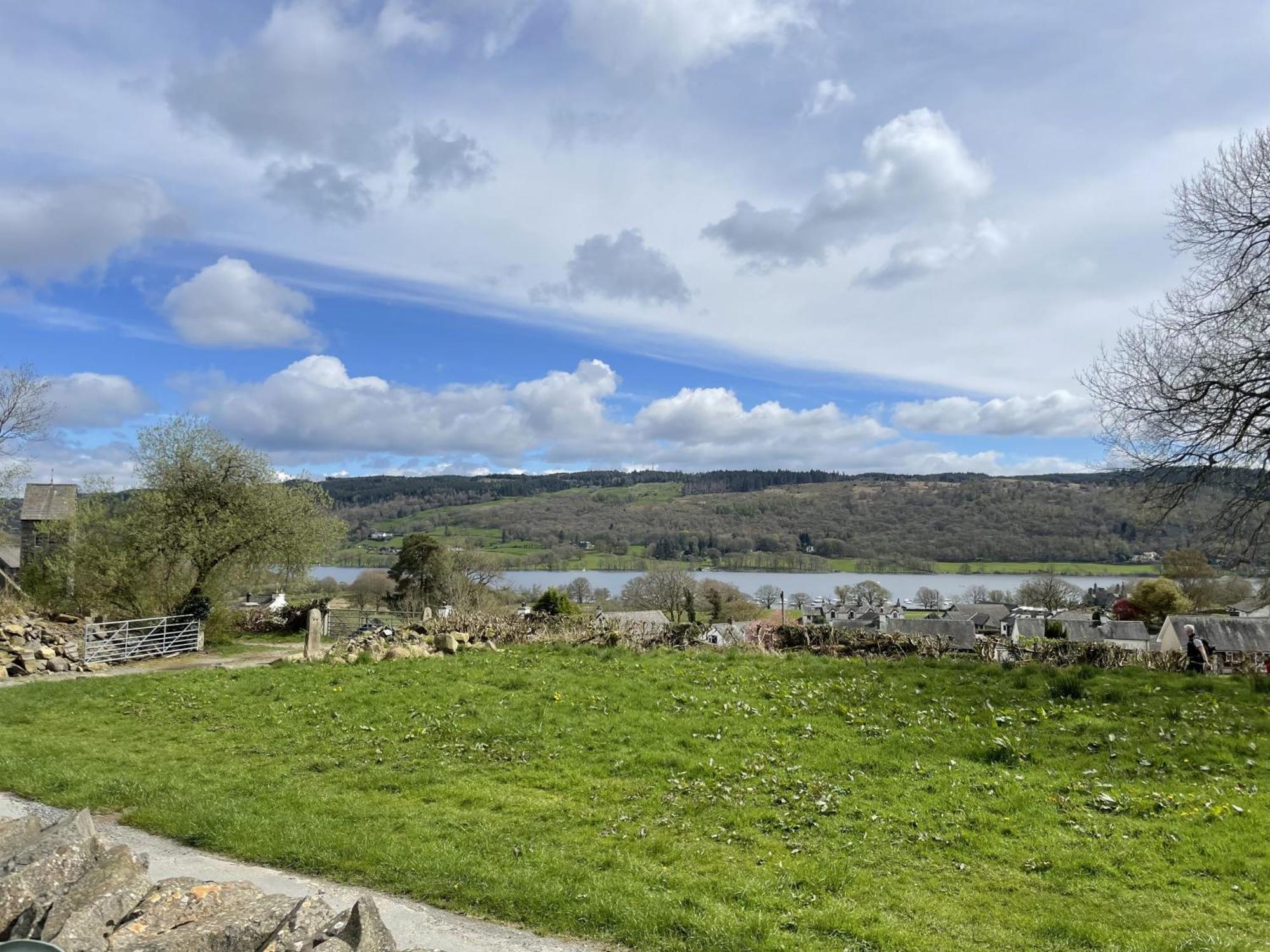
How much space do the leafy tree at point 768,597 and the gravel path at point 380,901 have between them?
78508 mm

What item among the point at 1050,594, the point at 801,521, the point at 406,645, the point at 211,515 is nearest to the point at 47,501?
the point at 211,515

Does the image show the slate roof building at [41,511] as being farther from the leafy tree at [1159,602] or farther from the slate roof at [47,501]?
the leafy tree at [1159,602]

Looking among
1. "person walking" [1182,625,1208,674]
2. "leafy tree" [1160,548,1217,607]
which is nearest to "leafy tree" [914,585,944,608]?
"leafy tree" [1160,548,1217,607]

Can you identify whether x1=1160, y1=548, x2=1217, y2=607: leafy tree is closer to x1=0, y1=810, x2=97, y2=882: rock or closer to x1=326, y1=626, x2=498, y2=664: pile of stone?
x1=326, y1=626, x2=498, y2=664: pile of stone

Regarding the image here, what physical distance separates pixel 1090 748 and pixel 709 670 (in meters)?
6.86

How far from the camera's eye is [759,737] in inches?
419

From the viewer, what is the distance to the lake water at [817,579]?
114m

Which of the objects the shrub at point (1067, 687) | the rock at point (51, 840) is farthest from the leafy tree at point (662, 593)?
the rock at point (51, 840)

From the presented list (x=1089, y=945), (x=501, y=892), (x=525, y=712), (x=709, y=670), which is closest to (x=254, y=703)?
(x=525, y=712)

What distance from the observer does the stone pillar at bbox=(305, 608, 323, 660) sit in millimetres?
20141

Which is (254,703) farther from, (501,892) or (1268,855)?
(1268,855)

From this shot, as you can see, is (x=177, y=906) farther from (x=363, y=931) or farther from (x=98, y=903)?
(x=363, y=931)

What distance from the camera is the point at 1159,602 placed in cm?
6412

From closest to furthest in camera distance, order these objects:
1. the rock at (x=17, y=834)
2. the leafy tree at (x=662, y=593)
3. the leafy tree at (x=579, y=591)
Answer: the rock at (x=17, y=834), the leafy tree at (x=662, y=593), the leafy tree at (x=579, y=591)
